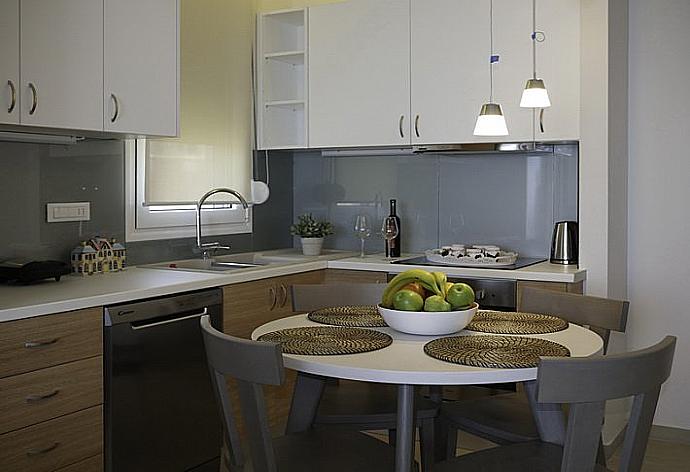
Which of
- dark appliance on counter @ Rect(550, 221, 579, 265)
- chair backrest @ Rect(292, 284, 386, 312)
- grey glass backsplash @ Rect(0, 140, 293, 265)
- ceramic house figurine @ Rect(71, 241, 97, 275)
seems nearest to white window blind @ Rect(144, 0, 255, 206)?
grey glass backsplash @ Rect(0, 140, 293, 265)

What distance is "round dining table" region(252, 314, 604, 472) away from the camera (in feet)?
6.57

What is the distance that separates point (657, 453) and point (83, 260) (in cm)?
279

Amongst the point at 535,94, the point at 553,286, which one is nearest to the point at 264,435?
the point at 535,94

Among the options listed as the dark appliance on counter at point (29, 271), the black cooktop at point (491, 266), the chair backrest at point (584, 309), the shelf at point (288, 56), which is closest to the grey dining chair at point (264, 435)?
the chair backrest at point (584, 309)

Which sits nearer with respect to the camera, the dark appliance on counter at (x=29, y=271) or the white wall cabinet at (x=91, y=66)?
the white wall cabinet at (x=91, y=66)

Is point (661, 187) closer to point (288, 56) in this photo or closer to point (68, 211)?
point (288, 56)

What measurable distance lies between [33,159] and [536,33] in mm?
2322

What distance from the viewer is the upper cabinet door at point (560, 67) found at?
12.2 ft

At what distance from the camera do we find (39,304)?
2.63 metres

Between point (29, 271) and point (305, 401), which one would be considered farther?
point (29, 271)

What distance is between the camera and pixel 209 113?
169 inches

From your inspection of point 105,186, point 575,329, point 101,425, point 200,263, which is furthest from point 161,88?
point 575,329

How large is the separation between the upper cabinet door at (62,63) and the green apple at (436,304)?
160cm

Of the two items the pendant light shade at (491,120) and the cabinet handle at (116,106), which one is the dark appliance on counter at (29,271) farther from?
the pendant light shade at (491,120)
